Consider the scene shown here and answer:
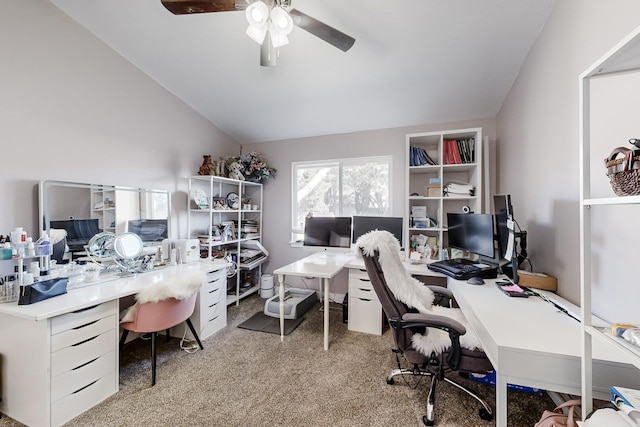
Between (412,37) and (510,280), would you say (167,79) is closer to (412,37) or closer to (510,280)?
(412,37)

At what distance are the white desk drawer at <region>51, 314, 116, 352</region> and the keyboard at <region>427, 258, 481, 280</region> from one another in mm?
2520

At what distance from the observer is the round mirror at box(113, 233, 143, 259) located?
2213mm

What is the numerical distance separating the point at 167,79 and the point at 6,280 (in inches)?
83.2

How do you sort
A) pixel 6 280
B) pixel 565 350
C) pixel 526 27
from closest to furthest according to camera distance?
1. pixel 565 350
2. pixel 6 280
3. pixel 526 27

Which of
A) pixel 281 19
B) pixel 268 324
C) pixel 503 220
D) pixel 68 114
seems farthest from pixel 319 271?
pixel 68 114

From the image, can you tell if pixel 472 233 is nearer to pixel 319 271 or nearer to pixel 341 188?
pixel 319 271

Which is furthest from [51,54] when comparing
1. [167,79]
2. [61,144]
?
[167,79]

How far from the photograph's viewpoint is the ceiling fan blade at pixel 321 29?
57.0 inches

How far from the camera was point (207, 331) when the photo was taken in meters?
2.44

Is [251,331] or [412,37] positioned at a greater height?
[412,37]

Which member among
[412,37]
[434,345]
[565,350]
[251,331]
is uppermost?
[412,37]

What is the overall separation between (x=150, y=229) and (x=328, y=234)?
74.2 inches

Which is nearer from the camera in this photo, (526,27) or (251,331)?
(526,27)

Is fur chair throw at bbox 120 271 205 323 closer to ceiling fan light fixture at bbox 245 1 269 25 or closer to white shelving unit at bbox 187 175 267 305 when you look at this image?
white shelving unit at bbox 187 175 267 305
